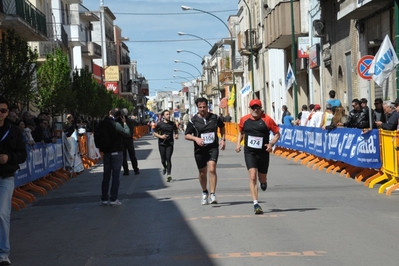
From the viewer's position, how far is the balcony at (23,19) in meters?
30.7

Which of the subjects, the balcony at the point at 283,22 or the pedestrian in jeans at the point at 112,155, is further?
the balcony at the point at 283,22

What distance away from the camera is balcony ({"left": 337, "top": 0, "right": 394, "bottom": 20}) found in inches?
971

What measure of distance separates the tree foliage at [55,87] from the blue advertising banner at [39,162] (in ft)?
35.8

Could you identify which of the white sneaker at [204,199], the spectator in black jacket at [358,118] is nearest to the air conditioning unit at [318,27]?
the spectator in black jacket at [358,118]

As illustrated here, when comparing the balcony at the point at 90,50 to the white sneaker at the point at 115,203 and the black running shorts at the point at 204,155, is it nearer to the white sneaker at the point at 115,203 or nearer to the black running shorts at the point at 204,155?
the white sneaker at the point at 115,203

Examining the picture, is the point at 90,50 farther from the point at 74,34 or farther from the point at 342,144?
the point at 342,144

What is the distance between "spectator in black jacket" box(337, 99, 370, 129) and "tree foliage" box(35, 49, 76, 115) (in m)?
16.1

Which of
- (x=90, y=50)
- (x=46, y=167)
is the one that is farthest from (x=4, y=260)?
(x=90, y=50)

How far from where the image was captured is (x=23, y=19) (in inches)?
1262

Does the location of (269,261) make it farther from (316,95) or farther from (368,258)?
(316,95)

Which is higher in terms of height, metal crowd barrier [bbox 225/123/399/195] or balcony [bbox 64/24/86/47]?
balcony [bbox 64/24/86/47]

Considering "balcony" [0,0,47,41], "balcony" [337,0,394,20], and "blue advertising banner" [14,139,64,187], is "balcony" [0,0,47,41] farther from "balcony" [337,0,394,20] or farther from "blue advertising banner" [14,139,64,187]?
"balcony" [337,0,394,20]

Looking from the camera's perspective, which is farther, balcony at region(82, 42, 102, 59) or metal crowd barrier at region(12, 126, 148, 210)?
balcony at region(82, 42, 102, 59)

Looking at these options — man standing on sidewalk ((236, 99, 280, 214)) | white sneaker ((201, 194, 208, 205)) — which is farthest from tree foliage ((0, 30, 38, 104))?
man standing on sidewalk ((236, 99, 280, 214))
